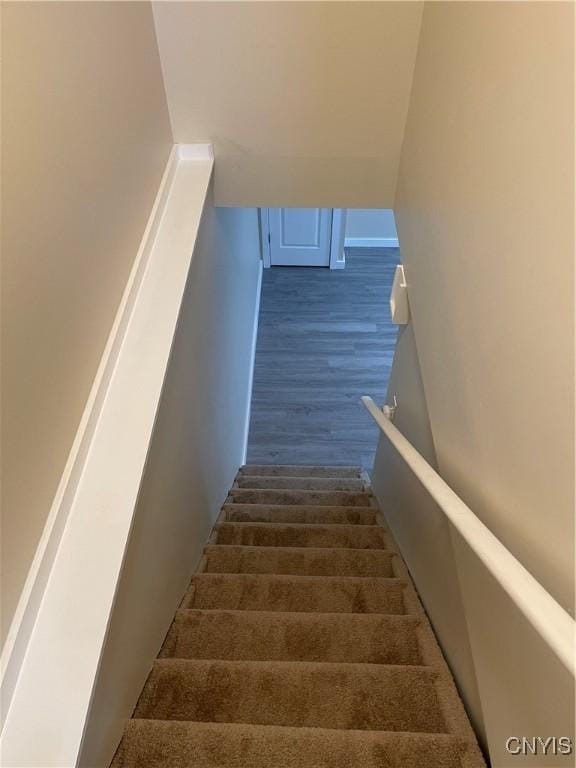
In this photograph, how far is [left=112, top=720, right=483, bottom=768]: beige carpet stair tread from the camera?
1.08 metres

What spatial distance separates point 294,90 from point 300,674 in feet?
6.37

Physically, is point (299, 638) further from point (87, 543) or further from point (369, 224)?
point (369, 224)

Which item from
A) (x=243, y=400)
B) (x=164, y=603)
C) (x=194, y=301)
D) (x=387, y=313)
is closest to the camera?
(x=164, y=603)

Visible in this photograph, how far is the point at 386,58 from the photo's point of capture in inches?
70.1

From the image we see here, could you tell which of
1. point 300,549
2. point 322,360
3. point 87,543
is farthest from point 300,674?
point 322,360

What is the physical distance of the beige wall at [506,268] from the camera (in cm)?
75

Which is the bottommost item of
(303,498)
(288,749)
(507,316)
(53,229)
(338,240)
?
(288,749)

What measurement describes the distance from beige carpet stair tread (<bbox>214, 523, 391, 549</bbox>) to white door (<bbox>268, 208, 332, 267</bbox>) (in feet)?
13.3

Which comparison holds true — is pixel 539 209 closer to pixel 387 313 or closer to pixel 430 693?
pixel 430 693

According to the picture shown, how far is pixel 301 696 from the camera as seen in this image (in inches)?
51.0

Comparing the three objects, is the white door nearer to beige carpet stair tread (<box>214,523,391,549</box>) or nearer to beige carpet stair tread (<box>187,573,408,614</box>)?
beige carpet stair tread (<box>214,523,391,549</box>)

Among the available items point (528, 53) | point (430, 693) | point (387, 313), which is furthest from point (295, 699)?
point (387, 313)

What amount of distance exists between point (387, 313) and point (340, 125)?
3.43 m

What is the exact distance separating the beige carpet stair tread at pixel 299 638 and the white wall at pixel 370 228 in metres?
5.25
